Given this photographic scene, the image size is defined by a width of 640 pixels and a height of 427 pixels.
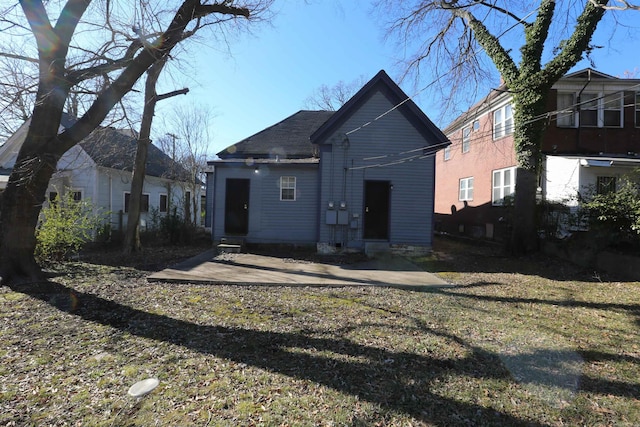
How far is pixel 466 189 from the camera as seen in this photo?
17969 millimetres

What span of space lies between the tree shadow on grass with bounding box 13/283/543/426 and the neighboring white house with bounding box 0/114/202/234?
31.6ft

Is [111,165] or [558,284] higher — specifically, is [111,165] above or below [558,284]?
above

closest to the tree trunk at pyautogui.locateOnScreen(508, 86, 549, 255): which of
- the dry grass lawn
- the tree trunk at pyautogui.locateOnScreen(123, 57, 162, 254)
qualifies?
the dry grass lawn

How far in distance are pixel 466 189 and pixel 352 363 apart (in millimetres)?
16694

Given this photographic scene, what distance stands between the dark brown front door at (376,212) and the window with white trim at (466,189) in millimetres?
7811

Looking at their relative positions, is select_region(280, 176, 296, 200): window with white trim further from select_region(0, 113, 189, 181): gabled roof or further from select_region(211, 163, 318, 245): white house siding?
select_region(0, 113, 189, 181): gabled roof

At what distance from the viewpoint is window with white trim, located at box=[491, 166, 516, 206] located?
13.8 metres

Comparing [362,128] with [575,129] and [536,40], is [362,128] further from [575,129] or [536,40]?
[575,129]

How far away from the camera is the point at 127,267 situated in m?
8.55

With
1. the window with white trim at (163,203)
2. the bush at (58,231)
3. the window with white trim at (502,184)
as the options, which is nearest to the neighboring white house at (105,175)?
the window with white trim at (163,203)

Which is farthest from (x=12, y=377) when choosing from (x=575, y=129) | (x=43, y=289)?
(x=575, y=129)

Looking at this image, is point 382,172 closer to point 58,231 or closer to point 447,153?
point 58,231

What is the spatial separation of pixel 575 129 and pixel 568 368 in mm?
12790

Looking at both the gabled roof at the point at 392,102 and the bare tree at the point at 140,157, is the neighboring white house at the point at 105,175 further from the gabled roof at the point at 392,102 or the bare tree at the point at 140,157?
the gabled roof at the point at 392,102
